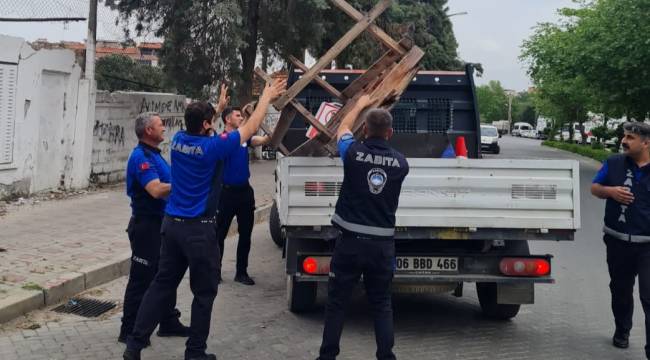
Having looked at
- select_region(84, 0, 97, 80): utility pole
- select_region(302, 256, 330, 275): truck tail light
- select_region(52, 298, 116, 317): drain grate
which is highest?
select_region(84, 0, 97, 80): utility pole

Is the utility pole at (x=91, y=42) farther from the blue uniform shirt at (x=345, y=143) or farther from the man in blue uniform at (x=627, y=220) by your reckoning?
the man in blue uniform at (x=627, y=220)

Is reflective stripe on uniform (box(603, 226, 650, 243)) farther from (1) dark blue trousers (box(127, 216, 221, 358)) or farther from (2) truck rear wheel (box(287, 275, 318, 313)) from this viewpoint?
(1) dark blue trousers (box(127, 216, 221, 358))

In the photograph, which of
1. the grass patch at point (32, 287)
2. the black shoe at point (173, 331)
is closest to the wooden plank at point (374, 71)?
the black shoe at point (173, 331)

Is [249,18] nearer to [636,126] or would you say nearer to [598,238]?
[598,238]

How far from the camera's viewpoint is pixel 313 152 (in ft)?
18.7

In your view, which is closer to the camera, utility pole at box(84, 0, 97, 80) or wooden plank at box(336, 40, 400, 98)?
wooden plank at box(336, 40, 400, 98)

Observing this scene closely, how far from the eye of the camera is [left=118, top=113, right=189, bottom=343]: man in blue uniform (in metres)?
4.78

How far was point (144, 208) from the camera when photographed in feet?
16.0

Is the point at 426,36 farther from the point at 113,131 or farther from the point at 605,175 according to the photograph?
the point at 605,175

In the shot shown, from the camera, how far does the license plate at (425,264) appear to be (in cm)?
536

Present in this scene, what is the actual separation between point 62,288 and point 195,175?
2.56m

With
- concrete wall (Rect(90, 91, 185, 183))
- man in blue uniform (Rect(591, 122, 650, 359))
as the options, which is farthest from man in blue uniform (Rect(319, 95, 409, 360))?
Result: concrete wall (Rect(90, 91, 185, 183))

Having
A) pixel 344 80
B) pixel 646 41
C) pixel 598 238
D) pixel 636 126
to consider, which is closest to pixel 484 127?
pixel 646 41

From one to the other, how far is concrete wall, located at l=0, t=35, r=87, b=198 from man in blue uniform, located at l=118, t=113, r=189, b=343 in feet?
20.0
